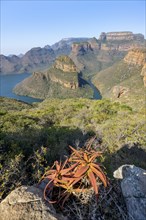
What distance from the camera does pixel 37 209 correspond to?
7.39ft

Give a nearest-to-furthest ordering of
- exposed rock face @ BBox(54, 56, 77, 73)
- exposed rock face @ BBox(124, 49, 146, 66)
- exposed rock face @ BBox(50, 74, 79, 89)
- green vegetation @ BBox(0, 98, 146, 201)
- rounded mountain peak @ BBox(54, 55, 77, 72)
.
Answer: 1. green vegetation @ BBox(0, 98, 146, 201)
2. exposed rock face @ BBox(124, 49, 146, 66)
3. exposed rock face @ BBox(50, 74, 79, 89)
4. rounded mountain peak @ BBox(54, 55, 77, 72)
5. exposed rock face @ BBox(54, 56, 77, 73)

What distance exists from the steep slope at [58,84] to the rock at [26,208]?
147118 millimetres

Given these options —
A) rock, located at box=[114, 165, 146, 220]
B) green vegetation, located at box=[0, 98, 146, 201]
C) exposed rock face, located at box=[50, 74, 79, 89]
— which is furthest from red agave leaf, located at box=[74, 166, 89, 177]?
exposed rock face, located at box=[50, 74, 79, 89]

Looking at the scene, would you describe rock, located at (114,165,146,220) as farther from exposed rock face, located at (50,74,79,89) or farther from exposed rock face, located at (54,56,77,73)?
exposed rock face, located at (54,56,77,73)

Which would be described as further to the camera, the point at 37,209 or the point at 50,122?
the point at 50,122

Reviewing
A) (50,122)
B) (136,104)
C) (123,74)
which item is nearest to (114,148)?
(50,122)

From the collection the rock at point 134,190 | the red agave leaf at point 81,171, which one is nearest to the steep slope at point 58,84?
the rock at point 134,190

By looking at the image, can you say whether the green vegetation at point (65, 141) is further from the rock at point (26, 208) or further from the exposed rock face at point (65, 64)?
the exposed rock face at point (65, 64)

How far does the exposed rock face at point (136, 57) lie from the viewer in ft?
512

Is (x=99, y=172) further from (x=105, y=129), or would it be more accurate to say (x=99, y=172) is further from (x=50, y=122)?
(x=50, y=122)

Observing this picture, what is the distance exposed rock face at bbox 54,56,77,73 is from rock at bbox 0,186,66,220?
178 metres

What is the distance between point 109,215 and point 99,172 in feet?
1.68

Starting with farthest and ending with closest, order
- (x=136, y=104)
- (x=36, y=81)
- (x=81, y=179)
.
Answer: (x=36, y=81), (x=136, y=104), (x=81, y=179)

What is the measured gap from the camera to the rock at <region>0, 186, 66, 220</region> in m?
2.20
